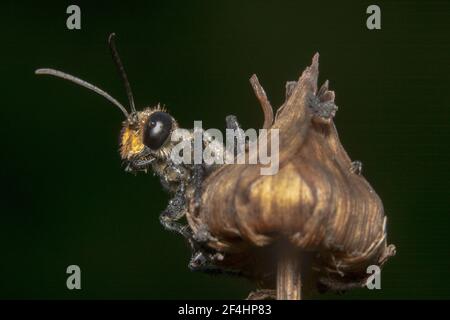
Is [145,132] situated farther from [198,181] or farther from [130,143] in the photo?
[198,181]

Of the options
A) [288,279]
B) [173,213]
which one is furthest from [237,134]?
[288,279]

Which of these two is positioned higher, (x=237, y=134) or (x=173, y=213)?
(x=237, y=134)

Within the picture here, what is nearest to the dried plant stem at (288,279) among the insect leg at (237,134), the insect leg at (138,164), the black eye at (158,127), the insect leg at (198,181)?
the insect leg at (198,181)

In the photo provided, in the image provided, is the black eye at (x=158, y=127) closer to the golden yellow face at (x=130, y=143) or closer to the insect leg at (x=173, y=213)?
the golden yellow face at (x=130, y=143)

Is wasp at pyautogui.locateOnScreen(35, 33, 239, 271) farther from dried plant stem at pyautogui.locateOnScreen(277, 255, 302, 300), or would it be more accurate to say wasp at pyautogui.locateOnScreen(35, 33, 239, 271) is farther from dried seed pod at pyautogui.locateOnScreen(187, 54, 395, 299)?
dried plant stem at pyautogui.locateOnScreen(277, 255, 302, 300)

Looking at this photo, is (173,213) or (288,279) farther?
(173,213)

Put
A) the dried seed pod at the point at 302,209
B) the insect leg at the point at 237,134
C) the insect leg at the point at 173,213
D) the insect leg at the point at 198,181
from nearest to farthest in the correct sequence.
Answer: the dried seed pod at the point at 302,209
the insect leg at the point at 198,181
the insect leg at the point at 237,134
the insect leg at the point at 173,213

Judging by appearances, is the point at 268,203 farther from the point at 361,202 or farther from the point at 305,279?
the point at 305,279

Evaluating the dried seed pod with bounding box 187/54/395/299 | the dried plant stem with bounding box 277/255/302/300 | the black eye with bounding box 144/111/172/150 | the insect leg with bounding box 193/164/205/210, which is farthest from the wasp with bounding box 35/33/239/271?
the dried plant stem with bounding box 277/255/302/300
